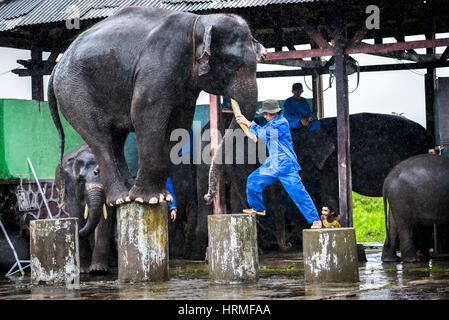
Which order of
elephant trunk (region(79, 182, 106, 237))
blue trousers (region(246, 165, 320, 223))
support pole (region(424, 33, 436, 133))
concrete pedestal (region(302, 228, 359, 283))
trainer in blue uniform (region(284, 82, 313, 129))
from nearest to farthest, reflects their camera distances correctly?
1. concrete pedestal (region(302, 228, 359, 283))
2. blue trousers (region(246, 165, 320, 223))
3. elephant trunk (region(79, 182, 106, 237))
4. trainer in blue uniform (region(284, 82, 313, 129))
5. support pole (region(424, 33, 436, 133))

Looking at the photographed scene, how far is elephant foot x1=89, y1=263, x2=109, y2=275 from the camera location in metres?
9.67

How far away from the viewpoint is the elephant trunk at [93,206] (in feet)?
30.7

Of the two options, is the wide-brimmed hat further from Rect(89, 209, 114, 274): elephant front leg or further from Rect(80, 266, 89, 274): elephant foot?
Rect(80, 266, 89, 274): elephant foot

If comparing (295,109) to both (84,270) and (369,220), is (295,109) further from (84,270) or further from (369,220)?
(369,220)

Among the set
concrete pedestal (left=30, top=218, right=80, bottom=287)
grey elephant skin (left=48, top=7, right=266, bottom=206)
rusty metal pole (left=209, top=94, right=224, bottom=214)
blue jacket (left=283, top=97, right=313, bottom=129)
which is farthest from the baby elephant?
concrete pedestal (left=30, top=218, right=80, bottom=287)

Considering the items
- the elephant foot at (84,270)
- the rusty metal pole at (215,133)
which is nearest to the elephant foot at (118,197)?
the elephant foot at (84,270)

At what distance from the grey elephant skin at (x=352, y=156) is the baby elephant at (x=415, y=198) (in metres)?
2.82

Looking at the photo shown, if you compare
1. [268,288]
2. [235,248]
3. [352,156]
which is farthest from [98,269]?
[352,156]

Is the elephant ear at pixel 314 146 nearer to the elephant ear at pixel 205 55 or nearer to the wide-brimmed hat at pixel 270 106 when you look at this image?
the wide-brimmed hat at pixel 270 106

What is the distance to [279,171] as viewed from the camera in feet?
26.9

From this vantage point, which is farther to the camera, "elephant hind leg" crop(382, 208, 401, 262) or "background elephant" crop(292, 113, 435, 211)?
"background elephant" crop(292, 113, 435, 211)

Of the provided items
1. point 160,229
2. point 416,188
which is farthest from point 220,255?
point 416,188

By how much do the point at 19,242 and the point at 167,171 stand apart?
13.0ft

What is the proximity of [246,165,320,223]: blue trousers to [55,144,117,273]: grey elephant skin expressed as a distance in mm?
1949
